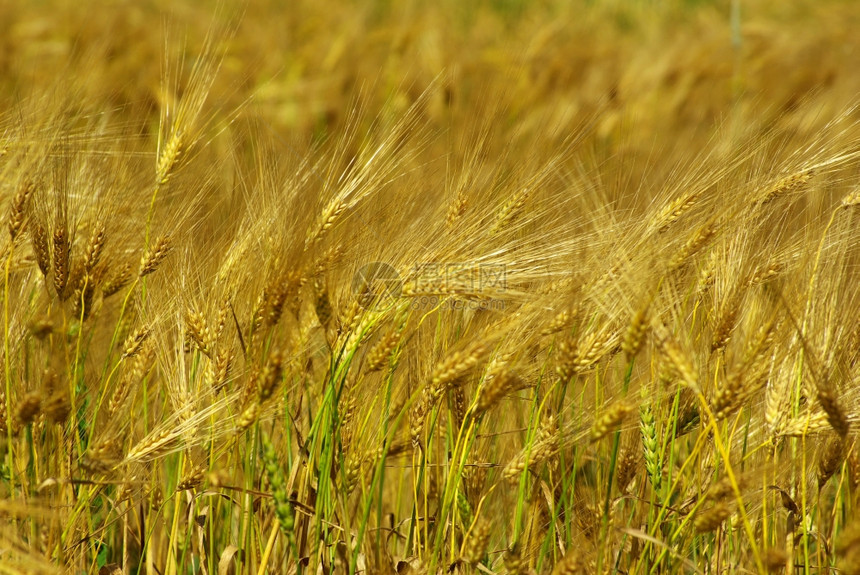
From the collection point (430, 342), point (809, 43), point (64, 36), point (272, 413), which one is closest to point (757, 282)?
point (430, 342)

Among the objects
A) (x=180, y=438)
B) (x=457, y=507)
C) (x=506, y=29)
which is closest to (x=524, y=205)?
(x=457, y=507)

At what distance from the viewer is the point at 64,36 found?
465 cm

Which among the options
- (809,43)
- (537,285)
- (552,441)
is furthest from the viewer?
(809,43)

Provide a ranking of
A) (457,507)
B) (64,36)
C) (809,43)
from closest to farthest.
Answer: (457,507) < (64,36) < (809,43)

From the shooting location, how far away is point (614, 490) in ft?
4.28

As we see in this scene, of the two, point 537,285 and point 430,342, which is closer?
point 430,342

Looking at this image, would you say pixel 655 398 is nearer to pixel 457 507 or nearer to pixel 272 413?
pixel 457 507

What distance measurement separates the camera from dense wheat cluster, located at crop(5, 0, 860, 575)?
3.67 feet

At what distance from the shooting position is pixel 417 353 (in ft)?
4.26

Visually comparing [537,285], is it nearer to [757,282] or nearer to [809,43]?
[757,282]

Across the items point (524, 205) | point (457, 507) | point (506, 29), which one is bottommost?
point (457, 507)

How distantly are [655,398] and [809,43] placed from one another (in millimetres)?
5038

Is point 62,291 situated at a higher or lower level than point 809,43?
lower

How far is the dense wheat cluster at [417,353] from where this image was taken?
1117 mm
